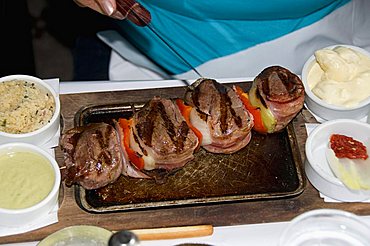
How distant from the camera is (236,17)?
8.05 ft

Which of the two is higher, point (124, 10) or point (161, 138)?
point (124, 10)

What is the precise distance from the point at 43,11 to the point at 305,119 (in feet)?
6.67

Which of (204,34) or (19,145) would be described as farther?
(204,34)

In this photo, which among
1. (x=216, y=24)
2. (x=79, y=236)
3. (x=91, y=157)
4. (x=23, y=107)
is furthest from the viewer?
(x=216, y=24)

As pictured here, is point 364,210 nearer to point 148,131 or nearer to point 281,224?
point 281,224

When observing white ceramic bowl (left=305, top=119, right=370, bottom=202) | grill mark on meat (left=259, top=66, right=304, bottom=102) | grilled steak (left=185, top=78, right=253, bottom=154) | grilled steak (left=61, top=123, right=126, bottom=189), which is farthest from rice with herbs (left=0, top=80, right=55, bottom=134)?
white ceramic bowl (left=305, top=119, right=370, bottom=202)

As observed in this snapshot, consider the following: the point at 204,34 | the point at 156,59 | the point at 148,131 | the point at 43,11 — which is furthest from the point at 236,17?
the point at 43,11

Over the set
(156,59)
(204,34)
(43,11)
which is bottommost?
(43,11)

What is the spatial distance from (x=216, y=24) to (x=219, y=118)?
494mm

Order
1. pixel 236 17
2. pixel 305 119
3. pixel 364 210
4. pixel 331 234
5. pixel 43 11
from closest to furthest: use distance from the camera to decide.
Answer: pixel 331 234 → pixel 364 210 → pixel 305 119 → pixel 236 17 → pixel 43 11

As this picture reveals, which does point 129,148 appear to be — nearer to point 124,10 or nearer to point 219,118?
point 219,118

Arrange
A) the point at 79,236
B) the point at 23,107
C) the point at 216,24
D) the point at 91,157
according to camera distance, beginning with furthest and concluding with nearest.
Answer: the point at 216,24
the point at 23,107
the point at 91,157
the point at 79,236

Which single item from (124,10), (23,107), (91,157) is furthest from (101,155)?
(124,10)

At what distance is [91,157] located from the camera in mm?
2031
